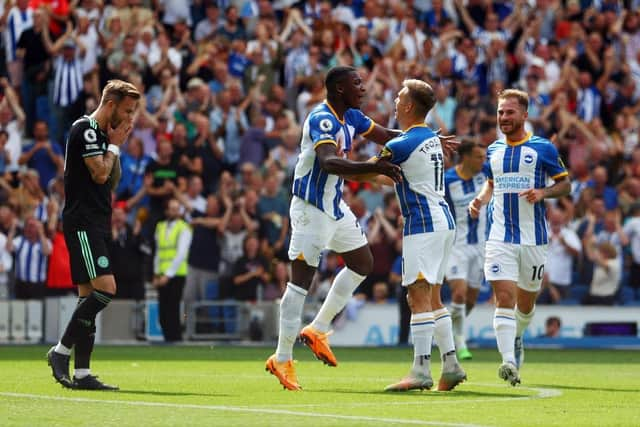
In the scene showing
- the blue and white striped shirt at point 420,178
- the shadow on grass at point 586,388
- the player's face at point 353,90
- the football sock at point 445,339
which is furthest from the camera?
the shadow on grass at point 586,388

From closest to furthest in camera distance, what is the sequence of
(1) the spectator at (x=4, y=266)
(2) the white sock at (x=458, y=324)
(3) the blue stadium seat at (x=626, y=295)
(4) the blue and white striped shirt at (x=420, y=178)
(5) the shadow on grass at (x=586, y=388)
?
(4) the blue and white striped shirt at (x=420, y=178) → (5) the shadow on grass at (x=586, y=388) → (2) the white sock at (x=458, y=324) → (1) the spectator at (x=4, y=266) → (3) the blue stadium seat at (x=626, y=295)

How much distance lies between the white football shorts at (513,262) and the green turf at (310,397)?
991 millimetres

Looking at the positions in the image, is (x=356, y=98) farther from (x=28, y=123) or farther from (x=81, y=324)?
(x=28, y=123)

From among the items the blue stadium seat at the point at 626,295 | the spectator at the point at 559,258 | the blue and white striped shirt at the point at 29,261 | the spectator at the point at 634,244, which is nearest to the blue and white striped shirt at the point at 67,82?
the blue and white striped shirt at the point at 29,261

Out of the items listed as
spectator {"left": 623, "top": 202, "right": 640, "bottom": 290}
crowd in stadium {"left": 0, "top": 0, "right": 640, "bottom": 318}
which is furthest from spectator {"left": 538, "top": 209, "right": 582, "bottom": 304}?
spectator {"left": 623, "top": 202, "right": 640, "bottom": 290}

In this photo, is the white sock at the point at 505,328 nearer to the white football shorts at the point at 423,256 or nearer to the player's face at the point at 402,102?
the white football shorts at the point at 423,256

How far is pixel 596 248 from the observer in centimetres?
2281

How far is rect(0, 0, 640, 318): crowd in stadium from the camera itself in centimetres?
2283

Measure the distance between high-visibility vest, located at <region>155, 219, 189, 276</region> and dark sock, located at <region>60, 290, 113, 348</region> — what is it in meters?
10.9

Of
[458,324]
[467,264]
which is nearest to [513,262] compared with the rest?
[458,324]

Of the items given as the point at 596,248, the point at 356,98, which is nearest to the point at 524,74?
the point at 596,248

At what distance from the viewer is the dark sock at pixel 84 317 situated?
442 inches

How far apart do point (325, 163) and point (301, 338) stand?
5.56 feet

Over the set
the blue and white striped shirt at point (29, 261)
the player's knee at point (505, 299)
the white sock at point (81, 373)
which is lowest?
the white sock at point (81, 373)
